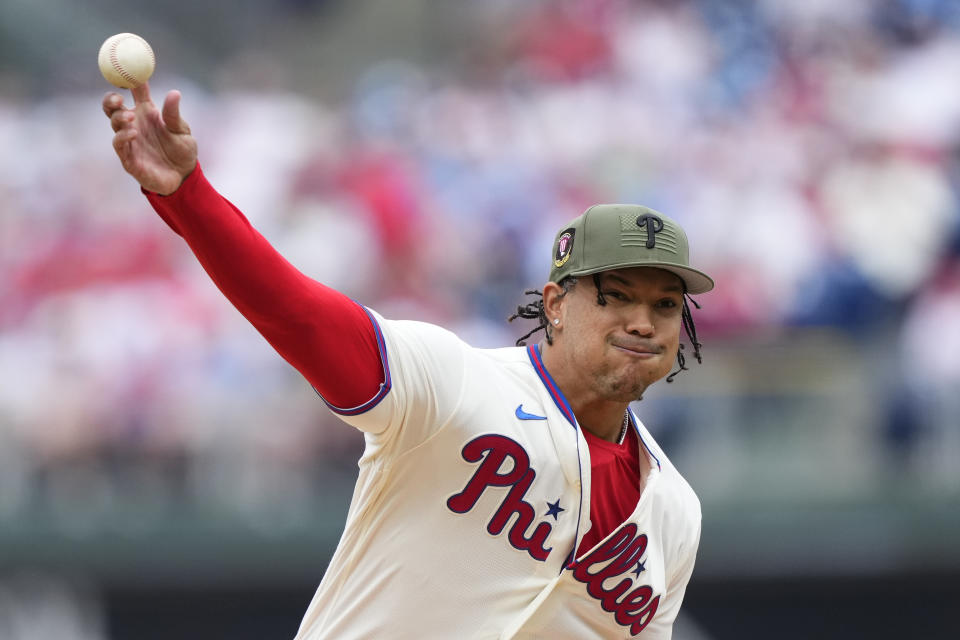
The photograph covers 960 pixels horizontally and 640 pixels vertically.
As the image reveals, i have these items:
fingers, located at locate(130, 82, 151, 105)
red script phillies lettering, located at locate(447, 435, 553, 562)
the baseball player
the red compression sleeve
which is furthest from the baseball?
red script phillies lettering, located at locate(447, 435, 553, 562)

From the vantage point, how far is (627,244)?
2.96m

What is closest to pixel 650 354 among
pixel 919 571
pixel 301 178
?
pixel 919 571

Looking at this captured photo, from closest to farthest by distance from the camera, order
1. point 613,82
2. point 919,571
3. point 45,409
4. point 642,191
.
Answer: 1. point 919,571
2. point 45,409
3. point 642,191
4. point 613,82

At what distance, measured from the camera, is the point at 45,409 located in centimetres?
730

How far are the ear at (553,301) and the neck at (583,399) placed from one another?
79 millimetres

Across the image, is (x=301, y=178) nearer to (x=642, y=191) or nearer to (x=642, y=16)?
(x=642, y=191)

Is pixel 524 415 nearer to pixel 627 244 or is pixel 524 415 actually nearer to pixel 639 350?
pixel 639 350

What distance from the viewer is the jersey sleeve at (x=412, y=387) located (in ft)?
8.79

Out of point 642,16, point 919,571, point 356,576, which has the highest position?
point 642,16

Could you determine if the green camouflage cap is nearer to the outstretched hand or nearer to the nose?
the nose

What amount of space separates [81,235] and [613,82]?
368cm

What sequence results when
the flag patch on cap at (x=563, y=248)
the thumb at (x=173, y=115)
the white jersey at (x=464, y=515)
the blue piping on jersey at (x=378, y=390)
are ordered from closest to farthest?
the thumb at (x=173, y=115)
the blue piping on jersey at (x=378, y=390)
the white jersey at (x=464, y=515)
the flag patch on cap at (x=563, y=248)

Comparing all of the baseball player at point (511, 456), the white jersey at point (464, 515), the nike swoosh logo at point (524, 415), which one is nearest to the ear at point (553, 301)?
the baseball player at point (511, 456)

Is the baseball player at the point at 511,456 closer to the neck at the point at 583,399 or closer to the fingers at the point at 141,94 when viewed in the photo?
the neck at the point at 583,399
